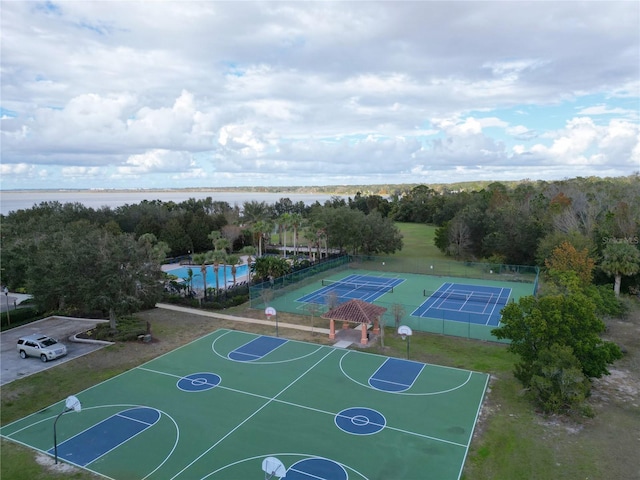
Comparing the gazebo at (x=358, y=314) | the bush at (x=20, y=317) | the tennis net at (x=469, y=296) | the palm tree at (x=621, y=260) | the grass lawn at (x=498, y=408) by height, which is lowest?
the tennis net at (x=469, y=296)

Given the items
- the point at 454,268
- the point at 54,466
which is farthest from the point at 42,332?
the point at 454,268

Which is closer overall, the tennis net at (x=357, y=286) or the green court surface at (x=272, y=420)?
the green court surface at (x=272, y=420)

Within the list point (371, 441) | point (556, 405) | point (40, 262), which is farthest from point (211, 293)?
point (556, 405)

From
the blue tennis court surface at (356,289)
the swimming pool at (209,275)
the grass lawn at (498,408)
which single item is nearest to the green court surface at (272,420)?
the grass lawn at (498,408)

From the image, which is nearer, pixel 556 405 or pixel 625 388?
pixel 556 405

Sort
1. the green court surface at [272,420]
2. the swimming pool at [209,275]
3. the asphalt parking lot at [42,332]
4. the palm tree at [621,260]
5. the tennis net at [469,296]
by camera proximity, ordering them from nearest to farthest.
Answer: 1. the green court surface at [272,420]
2. the asphalt parking lot at [42,332]
3. the palm tree at [621,260]
4. the tennis net at [469,296]
5. the swimming pool at [209,275]

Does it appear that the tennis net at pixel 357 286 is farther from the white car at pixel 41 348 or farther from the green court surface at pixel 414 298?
the white car at pixel 41 348

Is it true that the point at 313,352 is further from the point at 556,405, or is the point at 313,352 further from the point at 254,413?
the point at 556,405
